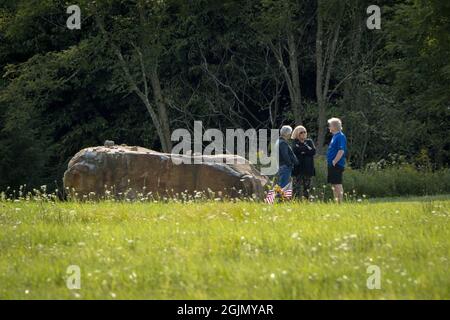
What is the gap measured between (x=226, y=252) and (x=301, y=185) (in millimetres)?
9172

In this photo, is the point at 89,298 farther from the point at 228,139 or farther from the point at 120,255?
the point at 228,139

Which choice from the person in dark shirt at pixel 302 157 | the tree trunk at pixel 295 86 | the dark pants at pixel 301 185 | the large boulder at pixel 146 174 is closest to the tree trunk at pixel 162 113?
the tree trunk at pixel 295 86

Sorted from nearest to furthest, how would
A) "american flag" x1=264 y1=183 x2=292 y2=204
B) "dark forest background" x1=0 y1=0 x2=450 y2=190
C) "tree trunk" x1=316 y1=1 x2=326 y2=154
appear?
"american flag" x1=264 y1=183 x2=292 y2=204 < "dark forest background" x1=0 y1=0 x2=450 y2=190 < "tree trunk" x1=316 y1=1 x2=326 y2=154

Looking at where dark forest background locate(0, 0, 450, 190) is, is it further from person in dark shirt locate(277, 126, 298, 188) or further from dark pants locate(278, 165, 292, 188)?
dark pants locate(278, 165, 292, 188)

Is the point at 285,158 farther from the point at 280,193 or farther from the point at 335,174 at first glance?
the point at 335,174

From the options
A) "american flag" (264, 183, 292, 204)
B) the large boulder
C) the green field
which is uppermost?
the large boulder

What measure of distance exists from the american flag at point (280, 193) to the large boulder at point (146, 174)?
3.40 ft

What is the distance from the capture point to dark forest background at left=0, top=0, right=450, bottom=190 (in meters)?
31.2

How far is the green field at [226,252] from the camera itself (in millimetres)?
8188

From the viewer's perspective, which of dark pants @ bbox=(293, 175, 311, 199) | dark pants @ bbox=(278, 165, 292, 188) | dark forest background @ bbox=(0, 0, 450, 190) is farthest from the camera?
dark forest background @ bbox=(0, 0, 450, 190)

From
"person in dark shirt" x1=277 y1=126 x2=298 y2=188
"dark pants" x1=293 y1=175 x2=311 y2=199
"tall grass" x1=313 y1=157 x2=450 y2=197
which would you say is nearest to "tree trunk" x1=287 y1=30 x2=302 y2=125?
"tall grass" x1=313 y1=157 x2=450 y2=197

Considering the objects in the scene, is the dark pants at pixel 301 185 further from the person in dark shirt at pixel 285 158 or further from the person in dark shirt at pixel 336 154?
the person in dark shirt at pixel 336 154
